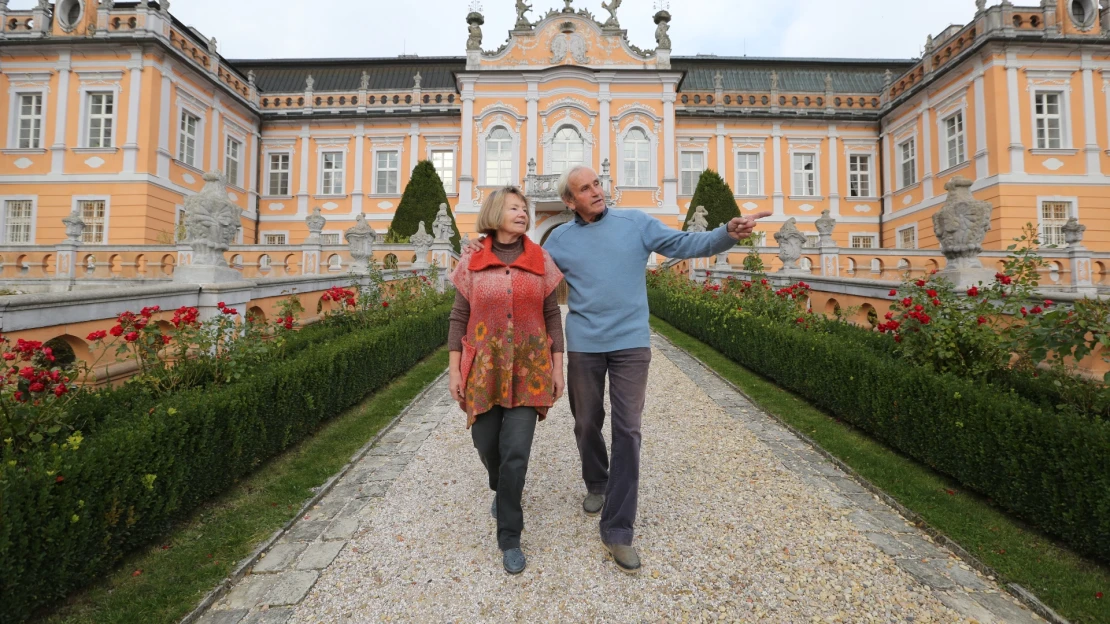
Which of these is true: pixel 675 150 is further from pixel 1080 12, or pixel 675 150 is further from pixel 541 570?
pixel 541 570

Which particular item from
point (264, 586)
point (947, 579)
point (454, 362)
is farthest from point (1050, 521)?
point (264, 586)

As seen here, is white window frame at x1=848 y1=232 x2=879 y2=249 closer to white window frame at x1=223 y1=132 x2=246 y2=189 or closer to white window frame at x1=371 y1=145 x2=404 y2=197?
white window frame at x1=371 y1=145 x2=404 y2=197

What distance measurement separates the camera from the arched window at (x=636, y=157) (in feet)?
75.8

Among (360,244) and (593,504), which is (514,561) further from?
(360,244)

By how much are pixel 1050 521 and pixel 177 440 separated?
195 inches

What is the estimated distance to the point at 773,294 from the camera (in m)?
8.28

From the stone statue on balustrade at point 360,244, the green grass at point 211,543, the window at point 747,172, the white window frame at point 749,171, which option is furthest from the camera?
the window at point 747,172

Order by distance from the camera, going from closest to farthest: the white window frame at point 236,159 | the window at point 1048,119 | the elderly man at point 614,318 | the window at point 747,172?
the elderly man at point 614,318 → the window at point 1048,119 → the white window frame at point 236,159 → the window at point 747,172

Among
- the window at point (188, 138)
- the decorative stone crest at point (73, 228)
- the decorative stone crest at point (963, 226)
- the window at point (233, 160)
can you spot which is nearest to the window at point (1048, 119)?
the decorative stone crest at point (963, 226)

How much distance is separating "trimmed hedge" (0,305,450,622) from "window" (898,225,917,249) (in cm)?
2415

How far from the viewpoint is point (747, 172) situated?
2534 cm

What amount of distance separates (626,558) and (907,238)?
2498 centimetres

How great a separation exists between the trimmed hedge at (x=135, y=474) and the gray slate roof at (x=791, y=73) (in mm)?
26854

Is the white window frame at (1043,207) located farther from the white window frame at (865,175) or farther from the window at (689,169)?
the window at (689,169)
